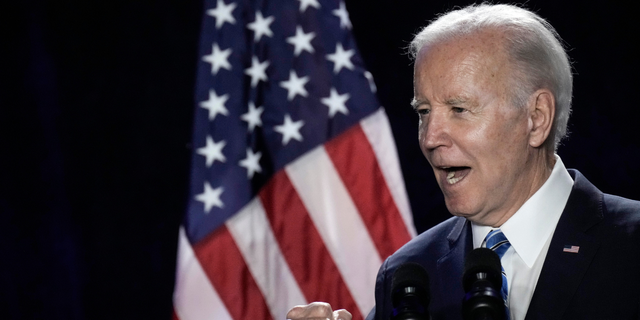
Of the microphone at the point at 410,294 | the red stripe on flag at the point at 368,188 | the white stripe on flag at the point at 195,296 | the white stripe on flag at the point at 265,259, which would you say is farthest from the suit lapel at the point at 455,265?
the white stripe on flag at the point at 195,296

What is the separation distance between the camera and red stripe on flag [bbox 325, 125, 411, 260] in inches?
107

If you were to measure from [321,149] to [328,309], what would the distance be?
155 centimetres

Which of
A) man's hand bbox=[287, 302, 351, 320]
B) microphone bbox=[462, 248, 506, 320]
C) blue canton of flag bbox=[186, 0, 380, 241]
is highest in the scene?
blue canton of flag bbox=[186, 0, 380, 241]

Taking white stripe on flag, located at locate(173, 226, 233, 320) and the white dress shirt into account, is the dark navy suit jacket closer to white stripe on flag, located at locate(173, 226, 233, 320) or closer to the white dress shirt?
the white dress shirt

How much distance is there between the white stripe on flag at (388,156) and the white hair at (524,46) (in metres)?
1.21

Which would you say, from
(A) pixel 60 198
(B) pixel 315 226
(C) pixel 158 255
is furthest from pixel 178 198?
(B) pixel 315 226

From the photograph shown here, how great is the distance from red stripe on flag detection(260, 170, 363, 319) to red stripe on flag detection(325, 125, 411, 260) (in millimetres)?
210

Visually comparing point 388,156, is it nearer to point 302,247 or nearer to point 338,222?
point 338,222

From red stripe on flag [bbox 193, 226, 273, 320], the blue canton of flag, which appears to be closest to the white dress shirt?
the blue canton of flag

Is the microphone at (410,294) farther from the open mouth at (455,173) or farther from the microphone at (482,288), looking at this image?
the open mouth at (455,173)

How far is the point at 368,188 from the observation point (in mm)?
2729

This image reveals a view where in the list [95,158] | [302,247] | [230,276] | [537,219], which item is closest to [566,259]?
[537,219]

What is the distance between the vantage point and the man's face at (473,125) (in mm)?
1433

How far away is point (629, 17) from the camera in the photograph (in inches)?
106
